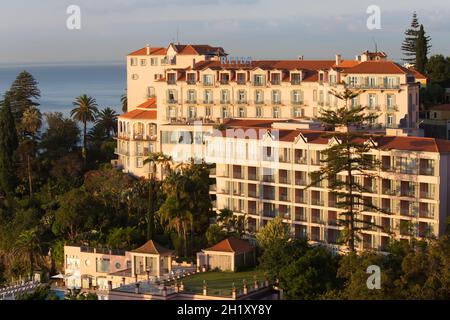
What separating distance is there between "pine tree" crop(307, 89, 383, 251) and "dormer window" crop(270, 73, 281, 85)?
13.7 meters

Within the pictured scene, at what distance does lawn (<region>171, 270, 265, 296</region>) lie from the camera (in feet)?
131

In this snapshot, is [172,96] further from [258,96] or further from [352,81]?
[352,81]

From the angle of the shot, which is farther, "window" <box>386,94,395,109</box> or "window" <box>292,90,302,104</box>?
"window" <box>292,90,302,104</box>

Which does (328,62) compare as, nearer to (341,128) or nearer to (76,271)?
(341,128)

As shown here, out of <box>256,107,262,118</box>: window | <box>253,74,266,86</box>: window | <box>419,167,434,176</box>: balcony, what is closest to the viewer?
<box>419,167,434,176</box>: balcony

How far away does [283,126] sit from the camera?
52.1 metres

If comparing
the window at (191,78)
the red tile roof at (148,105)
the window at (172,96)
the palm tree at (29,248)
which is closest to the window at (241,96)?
the window at (191,78)

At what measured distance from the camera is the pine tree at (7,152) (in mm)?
58938

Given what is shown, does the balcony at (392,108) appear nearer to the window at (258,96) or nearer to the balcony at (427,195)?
the window at (258,96)

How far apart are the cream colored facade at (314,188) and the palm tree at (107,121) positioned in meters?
17.9

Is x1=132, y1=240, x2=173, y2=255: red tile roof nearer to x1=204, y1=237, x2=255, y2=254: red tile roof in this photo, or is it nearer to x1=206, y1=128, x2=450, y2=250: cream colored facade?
x1=204, y1=237, x2=255, y2=254: red tile roof

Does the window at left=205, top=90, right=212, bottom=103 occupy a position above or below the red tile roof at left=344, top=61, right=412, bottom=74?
below

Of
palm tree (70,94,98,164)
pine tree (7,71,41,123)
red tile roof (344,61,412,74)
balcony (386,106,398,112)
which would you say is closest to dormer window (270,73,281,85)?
red tile roof (344,61,412,74)

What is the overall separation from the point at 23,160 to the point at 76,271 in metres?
12.1
